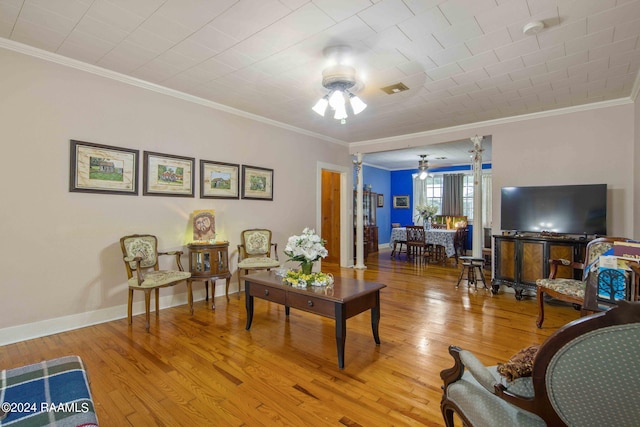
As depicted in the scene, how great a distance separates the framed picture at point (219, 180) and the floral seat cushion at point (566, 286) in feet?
13.7

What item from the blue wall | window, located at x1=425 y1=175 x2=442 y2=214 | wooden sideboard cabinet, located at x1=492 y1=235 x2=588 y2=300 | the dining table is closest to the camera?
wooden sideboard cabinet, located at x1=492 y1=235 x2=588 y2=300

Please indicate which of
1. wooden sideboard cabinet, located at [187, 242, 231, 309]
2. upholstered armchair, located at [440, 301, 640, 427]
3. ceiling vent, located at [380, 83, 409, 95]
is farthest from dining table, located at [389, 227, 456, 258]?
upholstered armchair, located at [440, 301, 640, 427]

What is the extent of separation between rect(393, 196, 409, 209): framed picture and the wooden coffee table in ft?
25.2

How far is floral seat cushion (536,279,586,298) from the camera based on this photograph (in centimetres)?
309

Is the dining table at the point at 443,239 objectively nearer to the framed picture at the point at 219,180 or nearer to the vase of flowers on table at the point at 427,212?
the vase of flowers on table at the point at 427,212

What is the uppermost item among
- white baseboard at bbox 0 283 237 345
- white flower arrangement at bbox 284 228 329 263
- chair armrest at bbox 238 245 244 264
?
white flower arrangement at bbox 284 228 329 263

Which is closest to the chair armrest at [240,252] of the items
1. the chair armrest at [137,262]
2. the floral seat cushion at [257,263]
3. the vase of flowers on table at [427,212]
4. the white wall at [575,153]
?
the floral seat cushion at [257,263]

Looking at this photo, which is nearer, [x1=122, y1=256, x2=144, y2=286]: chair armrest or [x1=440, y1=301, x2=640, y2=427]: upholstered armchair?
[x1=440, y1=301, x2=640, y2=427]: upholstered armchair

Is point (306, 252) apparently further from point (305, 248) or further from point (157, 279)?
point (157, 279)

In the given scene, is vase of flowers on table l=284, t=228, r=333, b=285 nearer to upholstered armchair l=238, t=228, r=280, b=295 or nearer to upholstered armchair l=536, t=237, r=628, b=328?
upholstered armchair l=238, t=228, r=280, b=295

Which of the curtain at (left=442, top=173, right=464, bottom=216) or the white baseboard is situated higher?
the curtain at (left=442, top=173, right=464, bottom=216)

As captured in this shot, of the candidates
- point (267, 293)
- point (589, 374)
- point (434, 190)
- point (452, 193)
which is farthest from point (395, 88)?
point (434, 190)

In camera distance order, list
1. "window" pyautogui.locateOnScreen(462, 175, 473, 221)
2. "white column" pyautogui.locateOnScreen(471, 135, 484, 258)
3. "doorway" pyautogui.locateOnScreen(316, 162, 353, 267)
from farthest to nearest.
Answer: "window" pyautogui.locateOnScreen(462, 175, 473, 221) < "doorway" pyautogui.locateOnScreen(316, 162, 353, 267) < "white column" pyautogui.locateOnScreen(471, 135, 484, 258)

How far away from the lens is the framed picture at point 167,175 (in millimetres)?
3803
